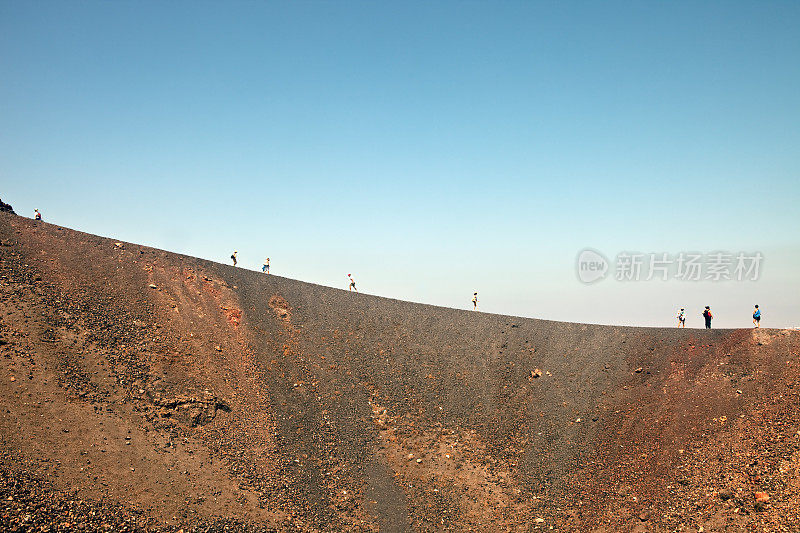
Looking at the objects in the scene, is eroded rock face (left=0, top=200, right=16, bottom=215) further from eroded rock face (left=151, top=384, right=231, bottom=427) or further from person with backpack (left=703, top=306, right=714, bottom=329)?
person with backpack (left=703, top=306, right=714, bottom=329)

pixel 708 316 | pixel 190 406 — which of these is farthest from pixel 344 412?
pixel 708 316

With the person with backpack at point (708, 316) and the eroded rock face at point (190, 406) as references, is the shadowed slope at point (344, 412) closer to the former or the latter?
the eroded rock face at point (190, 406)

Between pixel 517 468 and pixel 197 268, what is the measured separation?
21.1 m

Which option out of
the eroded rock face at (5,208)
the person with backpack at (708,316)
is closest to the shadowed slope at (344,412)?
the person with backpack at (708,316)

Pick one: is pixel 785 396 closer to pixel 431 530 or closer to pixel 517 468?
pixel 517 468

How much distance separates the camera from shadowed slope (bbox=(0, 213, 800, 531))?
50.7ft

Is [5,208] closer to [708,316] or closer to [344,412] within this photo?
[344,412]

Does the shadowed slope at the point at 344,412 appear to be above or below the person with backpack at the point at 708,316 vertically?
below

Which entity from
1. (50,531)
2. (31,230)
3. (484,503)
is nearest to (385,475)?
(484,503)

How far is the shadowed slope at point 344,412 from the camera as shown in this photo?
1545cm

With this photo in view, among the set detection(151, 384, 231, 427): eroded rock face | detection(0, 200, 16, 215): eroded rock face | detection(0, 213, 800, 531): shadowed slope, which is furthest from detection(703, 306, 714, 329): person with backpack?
detection(0, 200, 16, 215): eroded rock face

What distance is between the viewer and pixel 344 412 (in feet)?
71.3

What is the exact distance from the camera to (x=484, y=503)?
1795 centimetres

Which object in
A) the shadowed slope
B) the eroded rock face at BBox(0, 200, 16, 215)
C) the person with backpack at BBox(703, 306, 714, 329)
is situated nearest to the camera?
the shadowed slope
